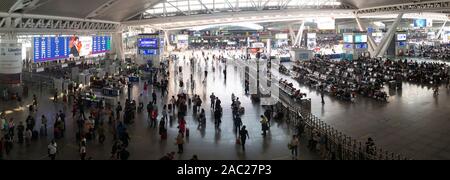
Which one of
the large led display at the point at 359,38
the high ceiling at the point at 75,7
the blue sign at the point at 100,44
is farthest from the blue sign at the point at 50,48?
the large led display at the point at 359,38

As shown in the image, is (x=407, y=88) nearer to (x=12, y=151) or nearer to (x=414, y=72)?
(x=414, y=72)

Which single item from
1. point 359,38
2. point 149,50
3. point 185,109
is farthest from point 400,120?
point 359,38

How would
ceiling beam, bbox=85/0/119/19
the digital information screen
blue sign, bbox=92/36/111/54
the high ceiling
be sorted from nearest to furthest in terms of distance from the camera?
the high ceiling < the digital information screen < ceiling beam, bbox=85/0/119/19 < blue sign, bbox=92/36/111/54

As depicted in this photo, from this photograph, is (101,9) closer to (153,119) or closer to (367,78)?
(153,119)

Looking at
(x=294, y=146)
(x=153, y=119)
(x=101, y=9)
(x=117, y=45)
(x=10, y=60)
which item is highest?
(x=101, y=9)

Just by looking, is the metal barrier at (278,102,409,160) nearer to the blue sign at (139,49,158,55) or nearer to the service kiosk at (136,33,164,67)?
the service kiosk at (136,33,164,67)

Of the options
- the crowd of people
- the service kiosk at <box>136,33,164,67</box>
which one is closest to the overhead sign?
the crowd of people

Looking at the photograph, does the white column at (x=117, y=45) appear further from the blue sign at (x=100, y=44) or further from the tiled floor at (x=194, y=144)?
the tiled floor at (x=194, y=144)

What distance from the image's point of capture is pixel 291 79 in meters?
33.3

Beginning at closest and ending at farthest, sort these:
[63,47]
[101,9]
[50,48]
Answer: [50,48] → [63,47] → [101,9]

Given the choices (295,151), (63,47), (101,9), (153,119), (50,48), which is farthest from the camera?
(101,9)

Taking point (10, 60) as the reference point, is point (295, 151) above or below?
below

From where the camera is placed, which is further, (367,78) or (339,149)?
(367,78)
